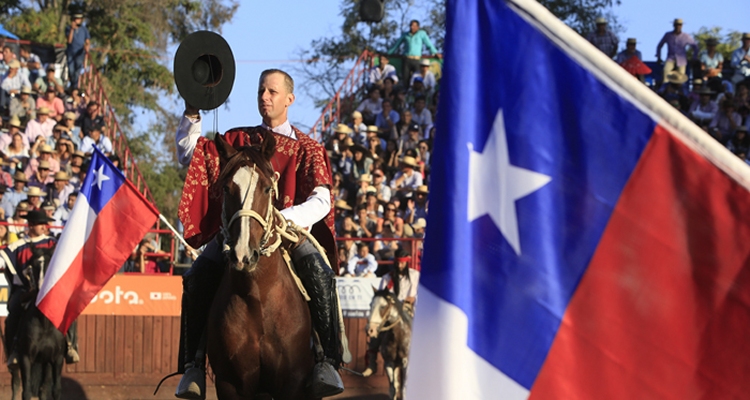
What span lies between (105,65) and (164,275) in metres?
23.3

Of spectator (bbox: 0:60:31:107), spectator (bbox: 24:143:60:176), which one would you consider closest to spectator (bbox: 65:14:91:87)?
spectator (bbox: 0:60:31:107)

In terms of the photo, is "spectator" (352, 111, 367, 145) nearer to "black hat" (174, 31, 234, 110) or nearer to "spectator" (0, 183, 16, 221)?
"spectator" (0, 183, 16, 221)

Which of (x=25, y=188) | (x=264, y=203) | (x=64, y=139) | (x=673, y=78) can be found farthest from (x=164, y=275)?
(x=673, y=78)

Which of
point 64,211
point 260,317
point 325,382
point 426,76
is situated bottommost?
point 325,382

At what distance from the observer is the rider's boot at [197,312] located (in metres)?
6.55

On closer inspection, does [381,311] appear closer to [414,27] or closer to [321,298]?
[321,298]

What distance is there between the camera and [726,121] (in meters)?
20.3

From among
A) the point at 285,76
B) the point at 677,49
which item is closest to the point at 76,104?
the point at 677,49

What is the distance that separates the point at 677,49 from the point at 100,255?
1450 cm

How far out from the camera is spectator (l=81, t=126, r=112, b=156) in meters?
21.4

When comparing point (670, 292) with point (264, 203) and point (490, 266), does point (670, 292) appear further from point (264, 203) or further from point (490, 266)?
point (264, 203)

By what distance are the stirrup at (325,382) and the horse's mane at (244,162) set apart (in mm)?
1260

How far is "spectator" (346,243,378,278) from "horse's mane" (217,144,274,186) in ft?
33.9

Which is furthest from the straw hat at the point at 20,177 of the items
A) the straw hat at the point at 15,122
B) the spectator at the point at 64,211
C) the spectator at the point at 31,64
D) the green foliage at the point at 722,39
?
the green foliage at the point at 722,39
